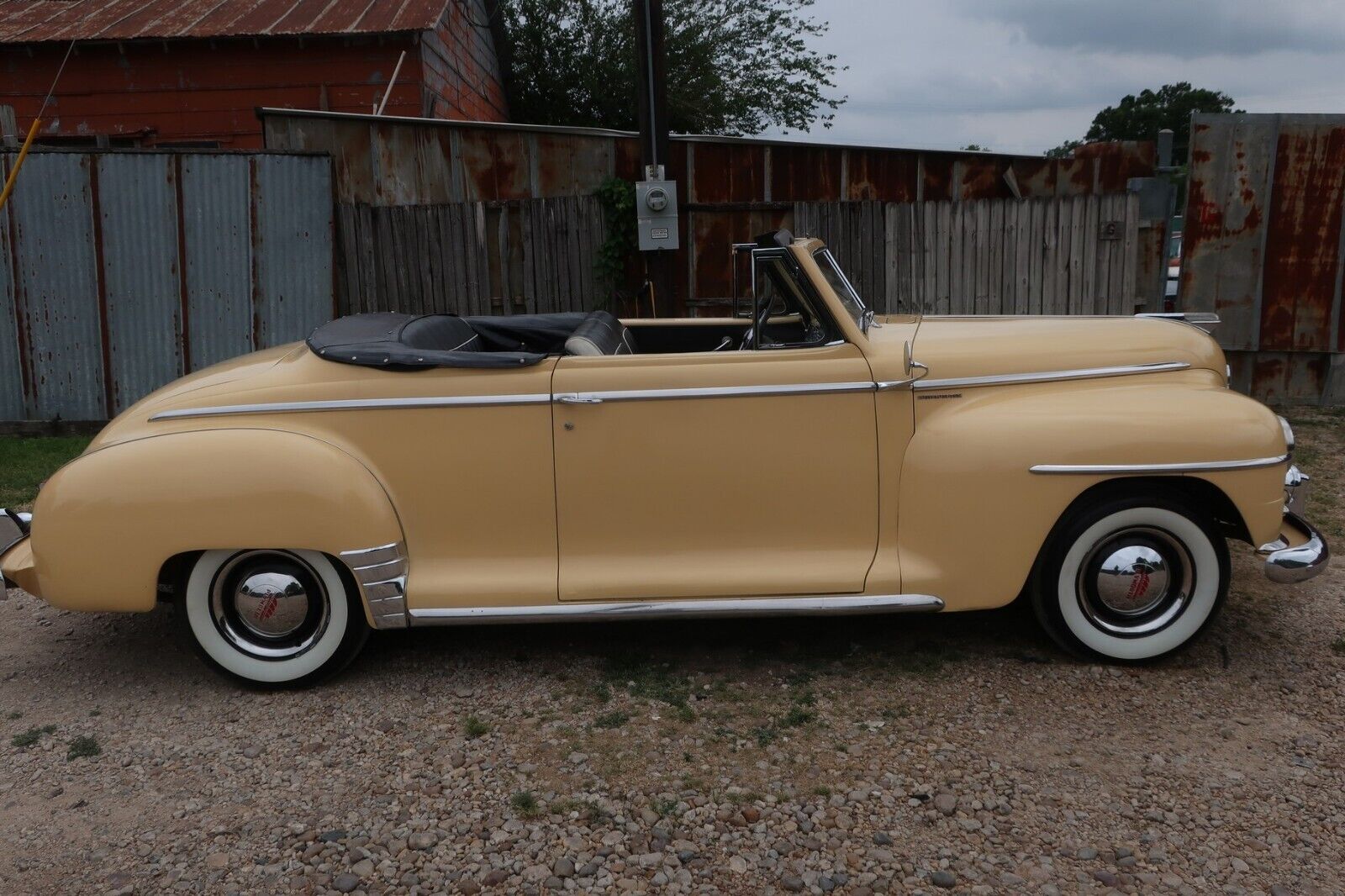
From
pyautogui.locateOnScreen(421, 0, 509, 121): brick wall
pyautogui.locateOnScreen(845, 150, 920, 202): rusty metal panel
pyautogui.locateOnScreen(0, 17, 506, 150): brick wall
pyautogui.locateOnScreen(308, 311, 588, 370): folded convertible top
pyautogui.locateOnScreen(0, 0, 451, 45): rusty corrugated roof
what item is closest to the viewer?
pyautogui.locateOnScreen(308, 311, 588, 370): folded convertible top

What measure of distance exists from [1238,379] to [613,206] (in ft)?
16.6

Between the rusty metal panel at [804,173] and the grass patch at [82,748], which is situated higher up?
the rusty metal panel at [804,173]

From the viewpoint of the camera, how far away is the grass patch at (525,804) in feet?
9.89

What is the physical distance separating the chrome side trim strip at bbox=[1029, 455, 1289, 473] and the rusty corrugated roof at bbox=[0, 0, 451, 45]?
Result: 1015 cm

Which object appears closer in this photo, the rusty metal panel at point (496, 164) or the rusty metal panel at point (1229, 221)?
the rusty metal panel at point (1229, 221)

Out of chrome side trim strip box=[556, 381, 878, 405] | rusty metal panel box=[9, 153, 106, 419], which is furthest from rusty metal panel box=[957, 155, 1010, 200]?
rusty metal panel box=[9, 153, 106, 419]

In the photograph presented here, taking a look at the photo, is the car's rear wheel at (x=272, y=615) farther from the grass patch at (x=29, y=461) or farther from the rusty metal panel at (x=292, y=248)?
the rusty metal panel at (x=292, y=248)

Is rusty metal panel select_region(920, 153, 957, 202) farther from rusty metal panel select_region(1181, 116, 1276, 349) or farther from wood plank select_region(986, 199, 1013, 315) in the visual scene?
rusty metal panel select_region(1181, 116, 1276, 349)

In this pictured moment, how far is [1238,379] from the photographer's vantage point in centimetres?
810

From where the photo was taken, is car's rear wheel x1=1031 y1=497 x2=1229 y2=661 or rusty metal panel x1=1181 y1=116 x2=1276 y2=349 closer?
car's rear wheel x1=1031 y1=497 x2=1229 y2=661

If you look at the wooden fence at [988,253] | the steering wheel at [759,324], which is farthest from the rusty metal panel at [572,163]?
the steering wheel at [759,324]

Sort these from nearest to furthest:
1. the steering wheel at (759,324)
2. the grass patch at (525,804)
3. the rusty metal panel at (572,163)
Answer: the grass patch at (525,804), the steering wheel at (759,324), the rusty metal panel at (572,163)

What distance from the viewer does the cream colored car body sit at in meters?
3.65

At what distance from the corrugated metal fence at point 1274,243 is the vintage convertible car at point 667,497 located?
4738mm
